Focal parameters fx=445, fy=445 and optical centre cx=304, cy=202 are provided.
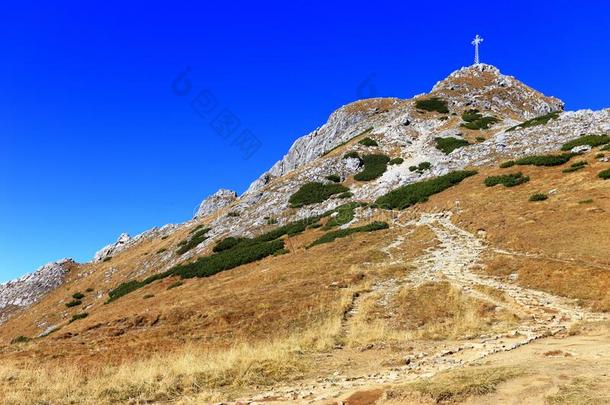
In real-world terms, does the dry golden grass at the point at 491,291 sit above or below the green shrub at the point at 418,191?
below

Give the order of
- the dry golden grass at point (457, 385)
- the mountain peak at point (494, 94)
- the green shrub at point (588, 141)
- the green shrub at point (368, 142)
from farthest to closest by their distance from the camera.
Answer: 1. the mountain peak at point (494, 94)
2. the green shrub at point (368, 142)
3. the green shrub at point (588, 141)
4. the dry golden grass at point (457, 385)

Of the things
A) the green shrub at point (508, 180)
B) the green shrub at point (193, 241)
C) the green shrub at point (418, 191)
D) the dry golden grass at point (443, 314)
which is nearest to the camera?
the dry golden grass at point (443, 314)

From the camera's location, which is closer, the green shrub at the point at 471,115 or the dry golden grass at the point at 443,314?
the dry golden grass at the point at 443,314

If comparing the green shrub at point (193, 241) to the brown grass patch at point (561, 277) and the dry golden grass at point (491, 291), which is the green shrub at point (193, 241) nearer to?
the brown grass patch at point (561, 277)

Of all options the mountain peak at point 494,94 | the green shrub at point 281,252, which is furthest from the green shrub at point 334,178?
the mountain peak at point 494,94

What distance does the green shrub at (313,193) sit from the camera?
48656 millimetres

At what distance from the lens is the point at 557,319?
14.8 m

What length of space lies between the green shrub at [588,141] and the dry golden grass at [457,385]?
36322 millimetres

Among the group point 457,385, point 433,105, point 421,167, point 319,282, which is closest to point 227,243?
point 319,282

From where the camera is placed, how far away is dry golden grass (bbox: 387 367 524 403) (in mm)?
7848

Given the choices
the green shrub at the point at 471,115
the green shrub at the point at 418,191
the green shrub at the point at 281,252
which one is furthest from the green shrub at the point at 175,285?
the green shrub at the point at 471,115

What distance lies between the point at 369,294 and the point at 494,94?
73785mm

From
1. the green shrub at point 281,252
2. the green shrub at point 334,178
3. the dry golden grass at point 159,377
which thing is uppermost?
the green shrub at point 334,178

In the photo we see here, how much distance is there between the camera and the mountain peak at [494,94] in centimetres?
7812
